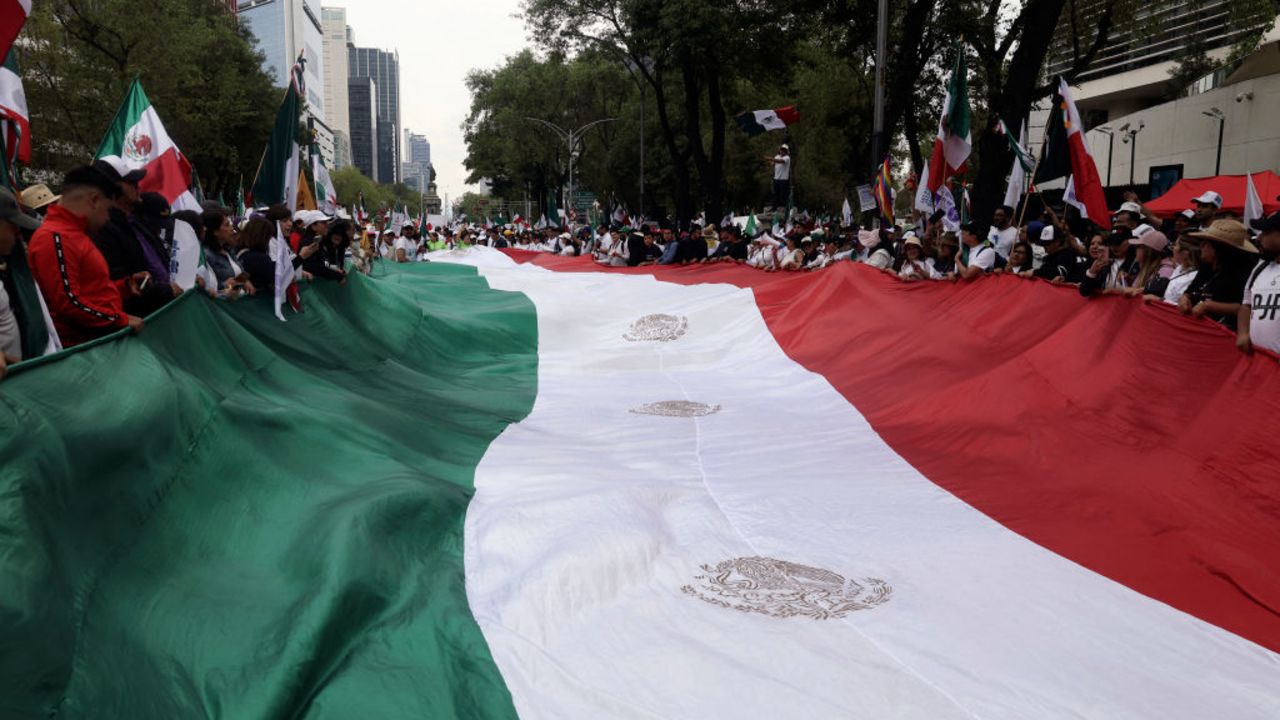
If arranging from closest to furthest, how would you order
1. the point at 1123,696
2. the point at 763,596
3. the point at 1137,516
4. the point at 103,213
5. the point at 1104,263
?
the point at 1123,696 → the point at 763,596 → the point at 103,213 → the point at 1137,516 → the point at 1104,263

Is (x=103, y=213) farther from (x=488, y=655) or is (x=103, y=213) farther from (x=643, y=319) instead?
(x=643, y=319)

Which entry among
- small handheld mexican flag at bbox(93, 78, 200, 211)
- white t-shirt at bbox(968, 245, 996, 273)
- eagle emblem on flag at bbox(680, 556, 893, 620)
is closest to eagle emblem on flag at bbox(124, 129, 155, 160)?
small handheld mexican flag at bbox(93, 78, 200, 211)

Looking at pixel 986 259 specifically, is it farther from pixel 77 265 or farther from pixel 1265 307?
pixel 77 265

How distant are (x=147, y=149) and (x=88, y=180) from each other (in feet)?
9.15

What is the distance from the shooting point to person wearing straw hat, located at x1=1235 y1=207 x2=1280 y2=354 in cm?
546

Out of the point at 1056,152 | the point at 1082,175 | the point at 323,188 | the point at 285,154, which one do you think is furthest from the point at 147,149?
the point at 323,188

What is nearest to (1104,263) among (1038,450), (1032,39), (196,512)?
(1038,450)

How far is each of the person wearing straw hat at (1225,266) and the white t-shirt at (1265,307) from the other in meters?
0.38

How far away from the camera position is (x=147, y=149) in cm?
754

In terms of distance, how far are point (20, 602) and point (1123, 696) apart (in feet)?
11.5

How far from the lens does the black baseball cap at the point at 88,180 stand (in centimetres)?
494

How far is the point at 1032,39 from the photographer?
50.9ft

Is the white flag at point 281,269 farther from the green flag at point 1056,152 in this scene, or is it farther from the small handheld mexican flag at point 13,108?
the green flag at point 1056,152

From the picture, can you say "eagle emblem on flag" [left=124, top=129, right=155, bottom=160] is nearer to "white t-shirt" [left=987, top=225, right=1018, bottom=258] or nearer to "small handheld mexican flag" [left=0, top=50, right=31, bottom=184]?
"small handheld mexican flag" [left=0, top=50, right=31, bottom=184]
